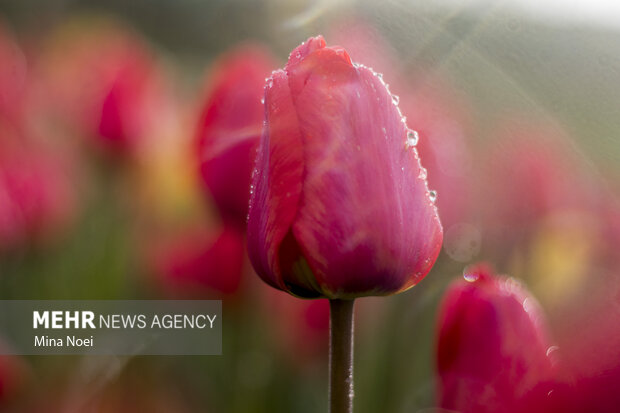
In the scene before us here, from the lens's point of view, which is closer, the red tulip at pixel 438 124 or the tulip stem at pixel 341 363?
the tulip stem at pixel 341 363

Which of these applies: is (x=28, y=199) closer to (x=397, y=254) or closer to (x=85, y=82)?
(x=85, y=82)

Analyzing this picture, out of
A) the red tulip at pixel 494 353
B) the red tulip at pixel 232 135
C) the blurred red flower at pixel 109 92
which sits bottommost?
the red tulip at pixel 494 353

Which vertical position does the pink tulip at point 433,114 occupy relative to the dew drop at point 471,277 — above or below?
above

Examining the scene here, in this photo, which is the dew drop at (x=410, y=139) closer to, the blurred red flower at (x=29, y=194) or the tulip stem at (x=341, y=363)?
the tulip stem at (x=341, y=363)

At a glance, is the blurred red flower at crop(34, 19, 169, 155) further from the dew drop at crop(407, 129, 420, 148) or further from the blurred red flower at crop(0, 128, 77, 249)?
the dew drop at crop(407, 129, 420, 148)

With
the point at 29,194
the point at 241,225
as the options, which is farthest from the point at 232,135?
the point at 29,194

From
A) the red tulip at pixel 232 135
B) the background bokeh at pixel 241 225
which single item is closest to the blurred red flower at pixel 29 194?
the background bokeh at pixel 241 225
